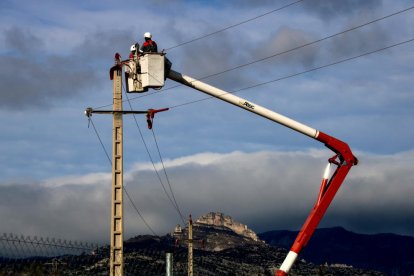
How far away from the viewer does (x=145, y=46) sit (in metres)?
37.6

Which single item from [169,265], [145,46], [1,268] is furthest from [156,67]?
[1,268]

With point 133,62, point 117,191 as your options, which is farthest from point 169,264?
point 133,62

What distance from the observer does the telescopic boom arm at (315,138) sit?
3744cm

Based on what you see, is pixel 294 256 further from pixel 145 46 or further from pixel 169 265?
pixel 145 46

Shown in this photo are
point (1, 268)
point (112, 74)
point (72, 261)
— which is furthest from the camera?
point (112, 74)

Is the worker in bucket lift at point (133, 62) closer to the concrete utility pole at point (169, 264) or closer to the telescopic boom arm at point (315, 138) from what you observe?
the telescopic boom arm at point (315, 138)

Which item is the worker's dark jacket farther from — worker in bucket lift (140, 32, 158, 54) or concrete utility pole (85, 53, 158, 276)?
concrete utility pole (85, 53, 158, 276)

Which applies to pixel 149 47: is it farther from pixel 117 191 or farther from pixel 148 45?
pixel 117 191

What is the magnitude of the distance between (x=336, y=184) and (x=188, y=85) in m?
7.62

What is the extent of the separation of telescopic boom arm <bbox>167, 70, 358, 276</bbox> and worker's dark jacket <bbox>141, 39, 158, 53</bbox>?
44.9 inches

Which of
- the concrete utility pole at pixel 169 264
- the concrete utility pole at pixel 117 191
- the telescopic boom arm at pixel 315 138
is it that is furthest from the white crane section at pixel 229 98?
the concrete utility pole at pixel 169 264

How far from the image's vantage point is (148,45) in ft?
123

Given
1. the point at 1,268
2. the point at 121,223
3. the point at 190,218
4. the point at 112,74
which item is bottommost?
the point at 1,268

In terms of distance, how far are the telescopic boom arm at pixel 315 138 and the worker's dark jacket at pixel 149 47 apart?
3.74 ft
